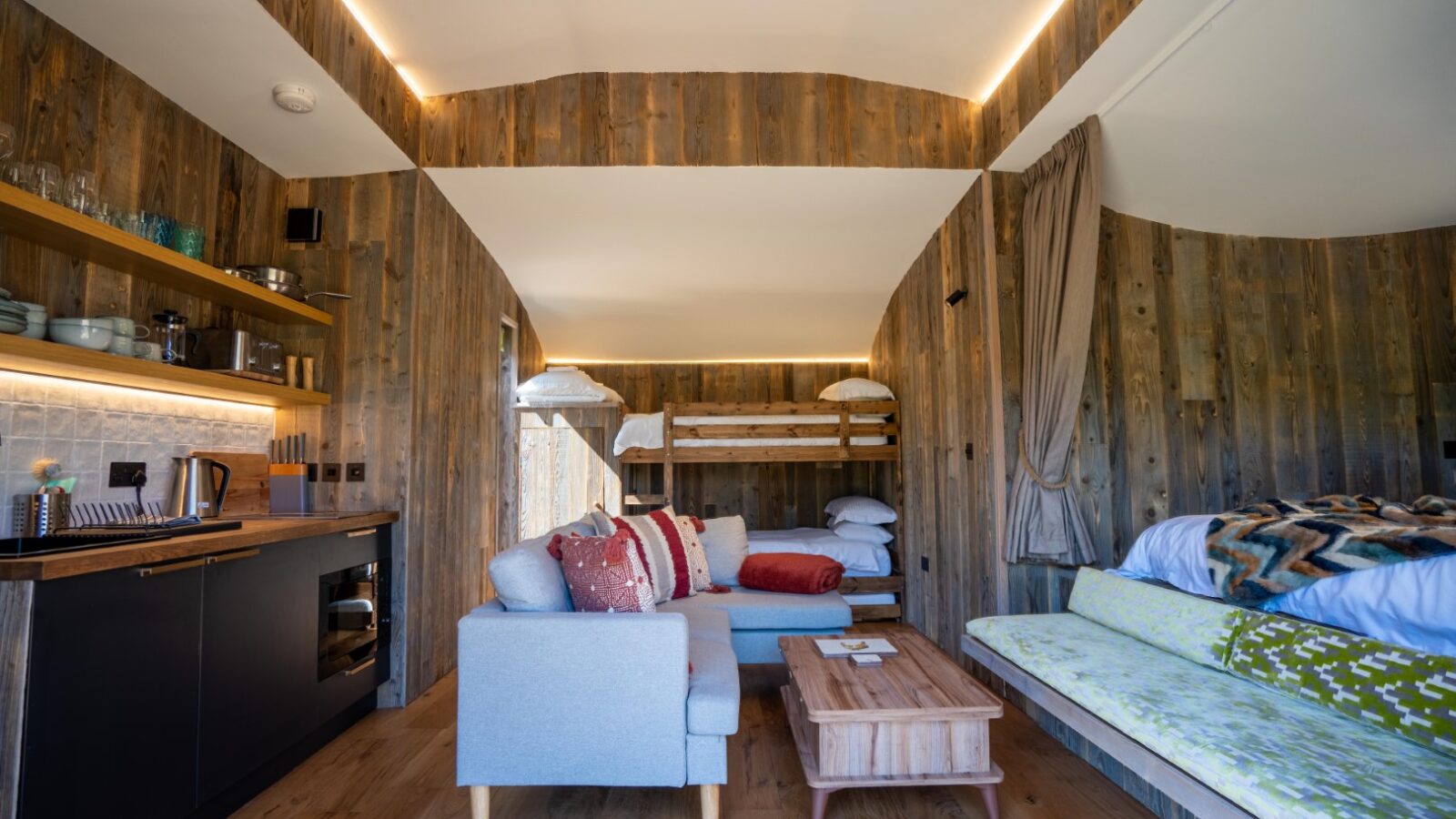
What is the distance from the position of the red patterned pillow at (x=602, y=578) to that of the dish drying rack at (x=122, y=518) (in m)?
1.20

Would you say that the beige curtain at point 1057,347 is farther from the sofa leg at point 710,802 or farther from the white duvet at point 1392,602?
the sofa leg at point 710,802

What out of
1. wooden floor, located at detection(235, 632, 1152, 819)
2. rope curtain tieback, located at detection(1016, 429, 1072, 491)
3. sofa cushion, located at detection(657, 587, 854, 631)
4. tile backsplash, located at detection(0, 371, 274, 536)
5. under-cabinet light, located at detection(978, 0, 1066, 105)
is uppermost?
under-cabinet light, located at detection(978, 0, 1066, 105)

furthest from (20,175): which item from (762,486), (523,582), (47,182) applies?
(762,486)

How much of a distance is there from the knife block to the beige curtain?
9.91 ft

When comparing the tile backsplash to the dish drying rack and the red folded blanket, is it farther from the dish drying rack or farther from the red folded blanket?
the red folded blanket

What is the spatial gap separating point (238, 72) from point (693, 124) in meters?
1.79

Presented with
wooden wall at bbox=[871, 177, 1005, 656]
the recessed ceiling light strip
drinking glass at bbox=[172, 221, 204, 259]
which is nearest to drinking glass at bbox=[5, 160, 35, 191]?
drinking glass at bbox=[172, 221, 204, 259]

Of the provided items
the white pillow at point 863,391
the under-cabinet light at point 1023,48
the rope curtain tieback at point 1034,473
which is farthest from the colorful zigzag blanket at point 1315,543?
the white pillow at point 863,391

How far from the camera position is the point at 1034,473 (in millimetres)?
2943

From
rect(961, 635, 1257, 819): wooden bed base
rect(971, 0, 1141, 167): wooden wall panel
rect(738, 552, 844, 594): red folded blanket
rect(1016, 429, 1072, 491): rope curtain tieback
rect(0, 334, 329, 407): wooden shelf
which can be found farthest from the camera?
rect(738, 552, 844, 594): red folded blanket

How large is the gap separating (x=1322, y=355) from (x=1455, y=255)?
0.79m

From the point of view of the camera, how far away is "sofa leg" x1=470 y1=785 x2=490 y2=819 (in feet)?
6.37

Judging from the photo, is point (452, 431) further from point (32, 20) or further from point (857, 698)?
point (857, 698)

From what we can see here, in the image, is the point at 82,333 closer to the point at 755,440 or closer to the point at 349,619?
the point at 349,619
